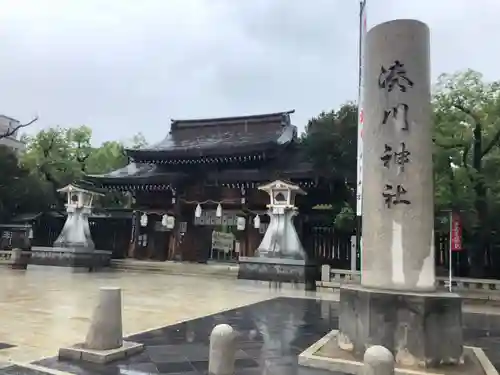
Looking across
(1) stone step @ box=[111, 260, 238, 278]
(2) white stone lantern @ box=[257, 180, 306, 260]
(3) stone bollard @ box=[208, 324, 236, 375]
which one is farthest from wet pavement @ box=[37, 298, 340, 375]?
(1) stone step @ box=[111, 260, 238, 278]

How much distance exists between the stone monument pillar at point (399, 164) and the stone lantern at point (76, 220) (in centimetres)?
1830

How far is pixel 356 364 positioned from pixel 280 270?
37.6 feet

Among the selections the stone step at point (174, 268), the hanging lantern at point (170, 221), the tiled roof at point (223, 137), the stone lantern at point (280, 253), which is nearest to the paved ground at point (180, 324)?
the stone lantern at point (280, 253)

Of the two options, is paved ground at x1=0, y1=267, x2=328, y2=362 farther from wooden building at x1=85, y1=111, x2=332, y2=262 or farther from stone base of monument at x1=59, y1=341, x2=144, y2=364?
wooden building at x1=85, y1=111, x2=332, y2=262

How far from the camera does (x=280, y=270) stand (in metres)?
16.3

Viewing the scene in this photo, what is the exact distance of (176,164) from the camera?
2439cm

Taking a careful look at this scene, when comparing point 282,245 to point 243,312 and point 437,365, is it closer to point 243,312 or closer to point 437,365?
→ point 243,312

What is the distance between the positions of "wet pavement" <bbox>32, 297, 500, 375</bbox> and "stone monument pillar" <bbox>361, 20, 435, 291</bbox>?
4.99 ft

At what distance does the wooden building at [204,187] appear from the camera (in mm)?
21922

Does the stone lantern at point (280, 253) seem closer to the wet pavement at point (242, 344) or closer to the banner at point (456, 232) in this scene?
the banner at point (456, 232)

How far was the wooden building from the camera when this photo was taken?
21922 mm

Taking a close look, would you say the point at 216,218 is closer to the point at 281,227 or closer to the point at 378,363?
the point at 281,227

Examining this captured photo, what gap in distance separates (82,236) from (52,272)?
2.55 metres

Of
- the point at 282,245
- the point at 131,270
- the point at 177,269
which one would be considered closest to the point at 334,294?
the point at 282,245
